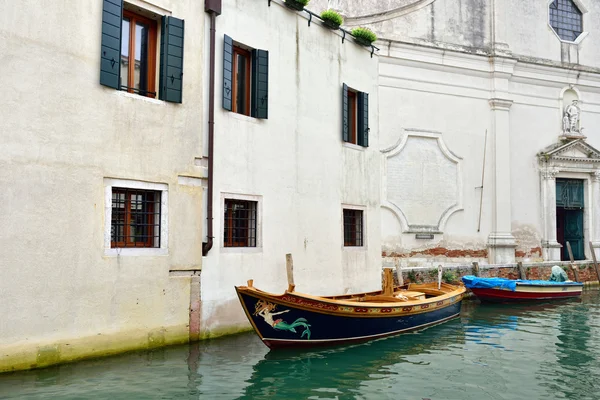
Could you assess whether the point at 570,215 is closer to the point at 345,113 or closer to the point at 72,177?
the point at 345,113

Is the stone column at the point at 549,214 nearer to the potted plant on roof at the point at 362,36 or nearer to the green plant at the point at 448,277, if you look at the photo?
the green plant at the point at 448,277

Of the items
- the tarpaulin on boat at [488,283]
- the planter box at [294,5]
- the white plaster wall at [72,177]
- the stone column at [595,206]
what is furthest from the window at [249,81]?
the stone column at [595,206]

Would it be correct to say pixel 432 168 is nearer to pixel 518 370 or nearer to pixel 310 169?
pixel 310 169

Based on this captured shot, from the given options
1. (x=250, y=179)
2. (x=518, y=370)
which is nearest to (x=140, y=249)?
(x=250, y=179)

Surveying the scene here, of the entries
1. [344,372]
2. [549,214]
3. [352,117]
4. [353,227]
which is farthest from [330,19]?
[549,214]

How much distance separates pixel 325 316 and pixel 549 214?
14.9 m

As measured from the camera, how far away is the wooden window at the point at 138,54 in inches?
349

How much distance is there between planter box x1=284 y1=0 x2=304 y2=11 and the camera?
1141 centimetres

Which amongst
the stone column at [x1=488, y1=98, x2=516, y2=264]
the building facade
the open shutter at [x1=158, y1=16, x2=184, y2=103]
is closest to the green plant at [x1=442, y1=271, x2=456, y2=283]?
the building facade

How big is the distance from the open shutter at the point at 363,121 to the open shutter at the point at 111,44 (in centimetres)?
612

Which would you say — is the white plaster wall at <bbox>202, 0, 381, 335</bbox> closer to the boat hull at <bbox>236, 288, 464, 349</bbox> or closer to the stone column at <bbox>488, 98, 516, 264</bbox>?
the boat hull at <bbox>236, 288, 464, 349</bbox>

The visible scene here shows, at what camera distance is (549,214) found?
2194 centimetres

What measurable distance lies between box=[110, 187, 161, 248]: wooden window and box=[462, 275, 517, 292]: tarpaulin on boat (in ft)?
32.8

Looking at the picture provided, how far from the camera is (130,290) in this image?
8.50m
